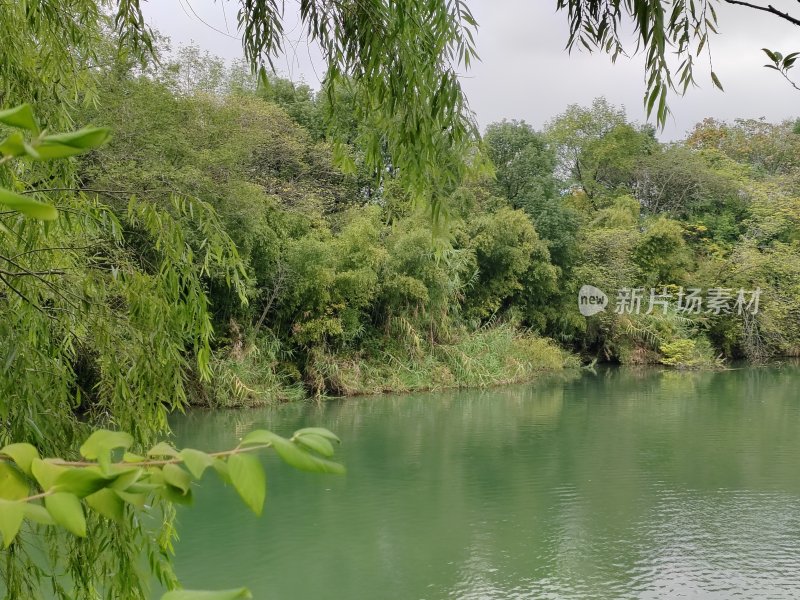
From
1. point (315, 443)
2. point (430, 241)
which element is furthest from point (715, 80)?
point (430, 241)

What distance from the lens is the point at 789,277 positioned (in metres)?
13.6

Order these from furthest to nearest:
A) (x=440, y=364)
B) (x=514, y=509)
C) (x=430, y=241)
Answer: (x=440, y=364), (x=430, y=241), (x=514, y=509)

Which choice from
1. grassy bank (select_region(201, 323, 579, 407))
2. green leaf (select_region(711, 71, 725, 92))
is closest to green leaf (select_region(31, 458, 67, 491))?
green leaf (select_region(711, 71, 725, 92))

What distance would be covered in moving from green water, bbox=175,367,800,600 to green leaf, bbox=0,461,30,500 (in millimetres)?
3723

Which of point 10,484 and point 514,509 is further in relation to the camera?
point 514,509

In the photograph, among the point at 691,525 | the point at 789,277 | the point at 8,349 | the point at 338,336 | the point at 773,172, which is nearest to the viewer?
the point at 8,349

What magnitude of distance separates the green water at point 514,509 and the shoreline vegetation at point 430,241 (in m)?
1.29

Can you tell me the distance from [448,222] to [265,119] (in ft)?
29.3

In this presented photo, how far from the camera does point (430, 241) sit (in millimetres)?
5867

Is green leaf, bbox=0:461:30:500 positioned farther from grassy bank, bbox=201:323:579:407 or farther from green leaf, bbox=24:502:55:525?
grassy bank, bbox=201:323:579:407

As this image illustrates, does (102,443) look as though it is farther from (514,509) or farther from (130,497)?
(514,509)

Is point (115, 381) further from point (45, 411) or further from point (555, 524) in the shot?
point (555, 524)

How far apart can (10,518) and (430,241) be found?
18.4 ft

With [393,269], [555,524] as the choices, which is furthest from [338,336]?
[555,524]
